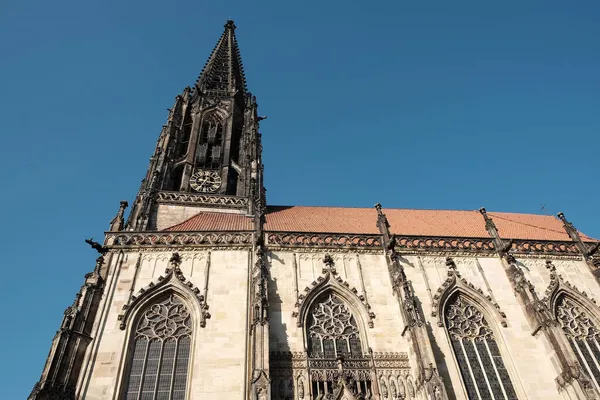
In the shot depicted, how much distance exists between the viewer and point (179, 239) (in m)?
13.9

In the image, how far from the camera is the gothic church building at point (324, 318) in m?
10.7

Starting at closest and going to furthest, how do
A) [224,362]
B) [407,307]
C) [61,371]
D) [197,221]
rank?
1. [61,371]
2. [224,362]
3. [407,307]
4. [197,221]

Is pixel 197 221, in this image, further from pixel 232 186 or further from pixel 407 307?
pixel 407 307

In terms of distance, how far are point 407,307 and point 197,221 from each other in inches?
328

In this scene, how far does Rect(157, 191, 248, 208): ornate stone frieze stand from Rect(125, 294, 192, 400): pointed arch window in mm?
6454

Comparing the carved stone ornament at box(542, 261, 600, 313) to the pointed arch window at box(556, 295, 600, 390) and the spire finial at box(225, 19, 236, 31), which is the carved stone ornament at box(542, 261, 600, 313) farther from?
the spire finial at box(225, 19, 236, 31)

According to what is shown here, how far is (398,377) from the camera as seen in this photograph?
11156mm

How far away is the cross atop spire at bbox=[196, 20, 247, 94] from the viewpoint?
26234mm

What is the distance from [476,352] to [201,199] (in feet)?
38.9

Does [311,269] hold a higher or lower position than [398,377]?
higher

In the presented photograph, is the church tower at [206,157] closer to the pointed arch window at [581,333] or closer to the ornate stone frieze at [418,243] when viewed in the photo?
the ornate stone frieze at [418,243]

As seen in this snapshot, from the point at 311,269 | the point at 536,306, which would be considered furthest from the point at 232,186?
the point at 536,306

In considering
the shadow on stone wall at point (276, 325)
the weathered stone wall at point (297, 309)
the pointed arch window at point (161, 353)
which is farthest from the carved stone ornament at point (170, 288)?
the shadow on stone wall at point (276, 325)

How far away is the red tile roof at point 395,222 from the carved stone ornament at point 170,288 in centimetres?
258
